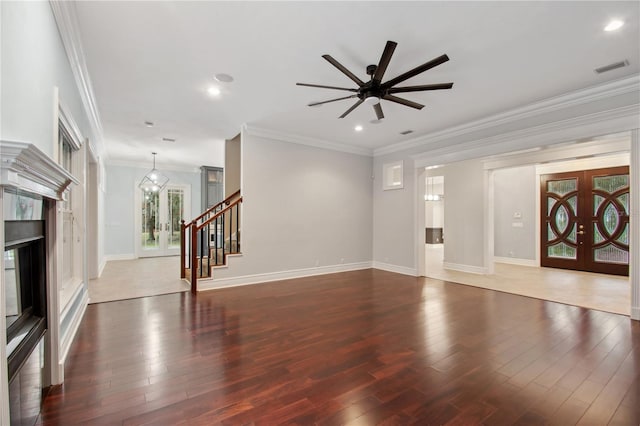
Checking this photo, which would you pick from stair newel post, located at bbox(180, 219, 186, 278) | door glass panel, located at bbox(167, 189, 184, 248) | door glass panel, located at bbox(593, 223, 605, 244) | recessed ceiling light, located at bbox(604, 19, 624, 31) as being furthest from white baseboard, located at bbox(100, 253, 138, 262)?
door glass panel, located at bbox(593, 223, 605, 244)

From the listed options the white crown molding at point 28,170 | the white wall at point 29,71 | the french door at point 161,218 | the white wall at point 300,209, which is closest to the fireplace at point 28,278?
the white crown molding at point 28,170

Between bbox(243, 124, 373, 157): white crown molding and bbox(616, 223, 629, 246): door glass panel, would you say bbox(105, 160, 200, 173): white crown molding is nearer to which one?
bbox(243, 124, 373, 157): white crown molding

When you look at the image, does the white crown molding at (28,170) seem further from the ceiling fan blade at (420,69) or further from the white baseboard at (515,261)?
the white baseboard at (515,261)

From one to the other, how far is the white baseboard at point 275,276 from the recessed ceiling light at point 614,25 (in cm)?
546

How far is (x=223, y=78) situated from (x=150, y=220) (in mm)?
7252

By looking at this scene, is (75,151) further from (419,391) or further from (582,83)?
(582,83)

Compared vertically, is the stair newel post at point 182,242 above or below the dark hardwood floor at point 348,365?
above

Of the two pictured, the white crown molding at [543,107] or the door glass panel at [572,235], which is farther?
the door glass panel at [572,235]

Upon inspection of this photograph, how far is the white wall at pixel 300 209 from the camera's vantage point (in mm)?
5512

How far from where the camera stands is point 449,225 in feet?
24.3

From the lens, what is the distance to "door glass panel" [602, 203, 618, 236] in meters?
6.42

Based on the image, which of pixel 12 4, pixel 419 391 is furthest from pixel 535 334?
pixel 12 4

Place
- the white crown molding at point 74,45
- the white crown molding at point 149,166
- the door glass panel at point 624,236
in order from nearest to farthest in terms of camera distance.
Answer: the white crown molding at point 74,45, the door glass panel at point 624,236, the white crown molding at point 149,166

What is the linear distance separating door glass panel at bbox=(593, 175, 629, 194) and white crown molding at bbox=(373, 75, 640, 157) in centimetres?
394
